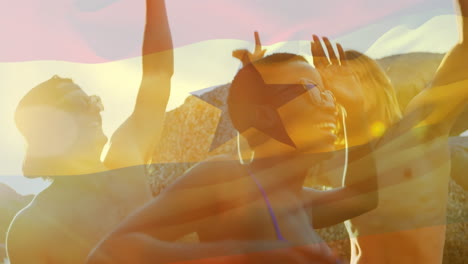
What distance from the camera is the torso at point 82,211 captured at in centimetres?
137

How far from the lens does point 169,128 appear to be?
5.09 meters

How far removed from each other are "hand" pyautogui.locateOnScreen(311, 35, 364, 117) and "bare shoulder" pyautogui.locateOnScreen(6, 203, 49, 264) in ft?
3.25

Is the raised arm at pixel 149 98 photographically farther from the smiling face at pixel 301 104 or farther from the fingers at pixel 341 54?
the fingers at pixel 341 54

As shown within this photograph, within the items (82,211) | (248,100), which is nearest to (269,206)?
(248,100)

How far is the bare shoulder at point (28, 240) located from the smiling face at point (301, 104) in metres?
0.76

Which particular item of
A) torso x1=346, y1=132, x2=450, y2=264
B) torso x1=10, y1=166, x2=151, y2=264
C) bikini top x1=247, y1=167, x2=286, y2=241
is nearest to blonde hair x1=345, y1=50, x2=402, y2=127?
torso x1=346, y1=132, x2=450, y2=264

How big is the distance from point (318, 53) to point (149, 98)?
0.57 meters

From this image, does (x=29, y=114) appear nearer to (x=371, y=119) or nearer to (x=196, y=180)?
(x=196, y=180)

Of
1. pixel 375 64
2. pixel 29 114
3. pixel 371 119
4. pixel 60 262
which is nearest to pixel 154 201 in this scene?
pixel 60 262

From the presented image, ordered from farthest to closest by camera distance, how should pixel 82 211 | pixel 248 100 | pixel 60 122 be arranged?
pixel 60 122 → pixel 82 211 → pixel 248 100

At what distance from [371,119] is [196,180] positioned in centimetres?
91

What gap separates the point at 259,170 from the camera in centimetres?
125

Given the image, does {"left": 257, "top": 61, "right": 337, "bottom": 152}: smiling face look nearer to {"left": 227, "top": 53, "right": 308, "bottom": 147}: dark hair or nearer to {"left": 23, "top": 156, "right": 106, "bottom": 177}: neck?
{"left": 227, "top": 53, "right": 308, "bottom": 147}: dark hair

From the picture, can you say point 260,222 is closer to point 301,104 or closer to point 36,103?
point 301,104
